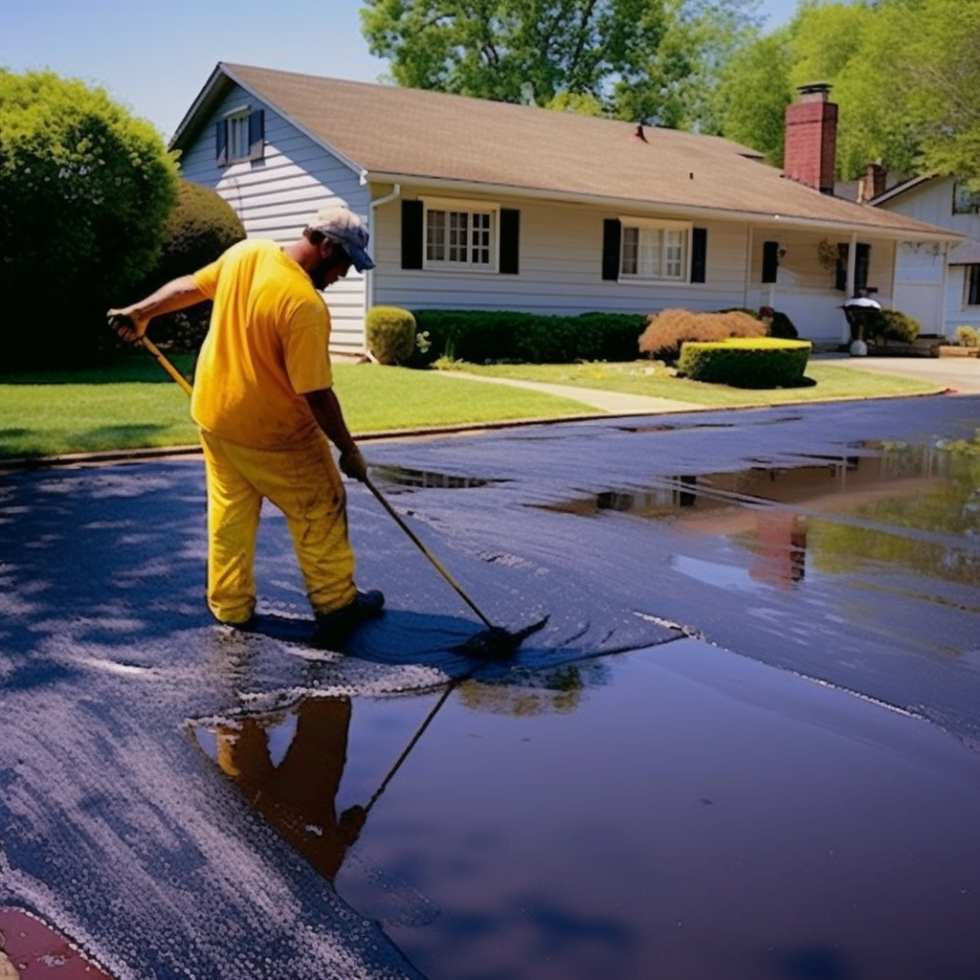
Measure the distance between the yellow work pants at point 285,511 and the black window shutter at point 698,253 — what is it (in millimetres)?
22325

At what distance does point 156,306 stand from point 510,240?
18.3 m

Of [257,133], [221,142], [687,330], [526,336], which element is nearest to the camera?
[687,330]

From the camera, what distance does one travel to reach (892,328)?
99.9 ft

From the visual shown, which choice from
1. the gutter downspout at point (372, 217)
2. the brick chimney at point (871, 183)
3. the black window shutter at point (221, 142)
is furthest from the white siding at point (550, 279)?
the brick chimney at point (871, 183)

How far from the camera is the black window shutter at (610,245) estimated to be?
24.8m

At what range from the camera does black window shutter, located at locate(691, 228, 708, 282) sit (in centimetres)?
2661

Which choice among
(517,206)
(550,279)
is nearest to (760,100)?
(550,279)

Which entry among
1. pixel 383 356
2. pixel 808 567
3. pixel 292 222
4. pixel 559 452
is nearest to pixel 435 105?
pixel 292 222

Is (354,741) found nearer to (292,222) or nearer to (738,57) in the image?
(292,222)

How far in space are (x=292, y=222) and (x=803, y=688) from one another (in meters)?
20.0

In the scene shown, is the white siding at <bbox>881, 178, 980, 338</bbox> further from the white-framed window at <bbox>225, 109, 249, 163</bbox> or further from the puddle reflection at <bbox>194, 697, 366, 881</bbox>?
the puddle reflection at <bbox>194, 697, 366, 881</bbox>

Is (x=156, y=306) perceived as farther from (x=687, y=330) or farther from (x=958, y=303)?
(x=958, y=303)

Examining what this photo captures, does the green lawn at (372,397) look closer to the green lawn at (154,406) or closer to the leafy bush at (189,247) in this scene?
the green lawn at (154,406)

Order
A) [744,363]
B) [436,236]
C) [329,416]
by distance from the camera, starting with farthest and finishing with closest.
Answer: [436,236] < [744,363] < [329,416]
